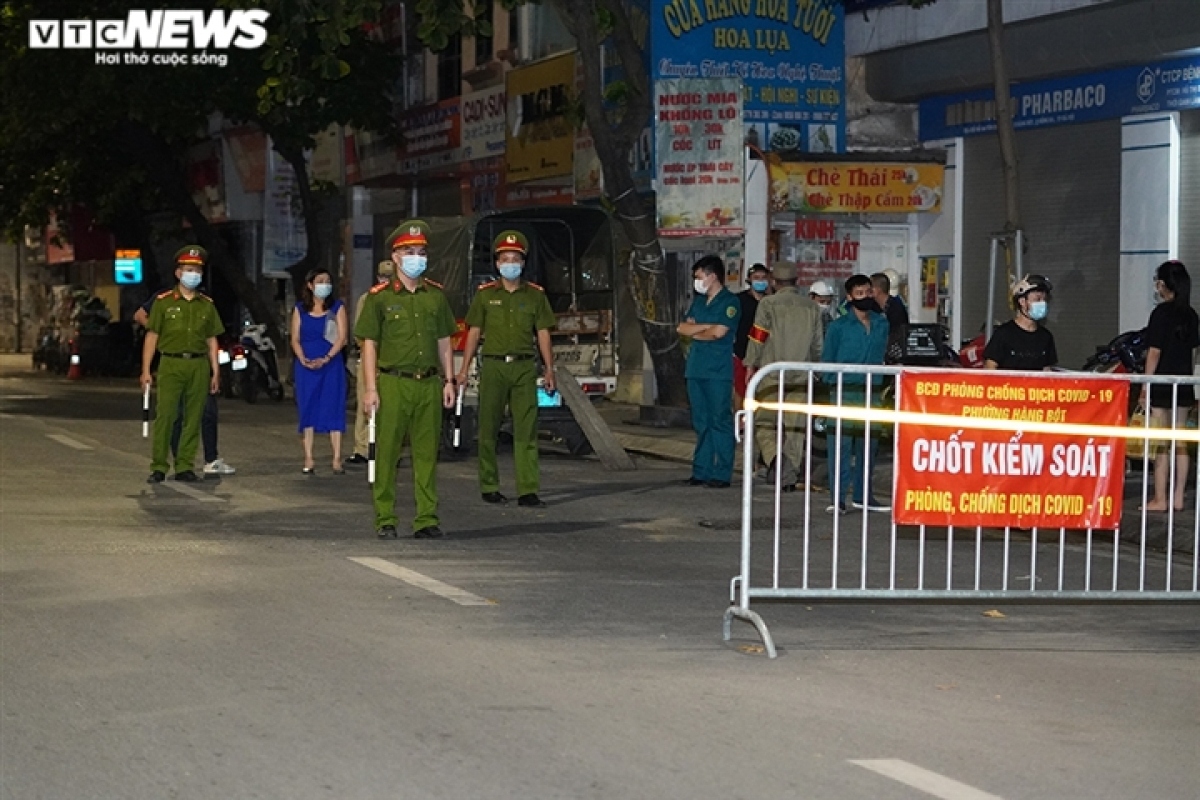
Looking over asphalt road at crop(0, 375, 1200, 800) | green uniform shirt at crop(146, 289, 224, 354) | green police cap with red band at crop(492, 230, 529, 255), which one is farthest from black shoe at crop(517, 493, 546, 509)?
green uniform shirt at crop(146, 289, 224, 354)

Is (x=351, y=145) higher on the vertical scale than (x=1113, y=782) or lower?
higher

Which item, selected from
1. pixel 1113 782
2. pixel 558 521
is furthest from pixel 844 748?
pixel 558 521

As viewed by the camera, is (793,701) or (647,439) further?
(647,439)

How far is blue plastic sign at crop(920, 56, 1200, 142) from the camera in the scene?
21.1 metres

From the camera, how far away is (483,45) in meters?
35.7

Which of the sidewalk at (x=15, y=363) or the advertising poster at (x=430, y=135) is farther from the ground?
the advertising poster at (x=430, y=135)

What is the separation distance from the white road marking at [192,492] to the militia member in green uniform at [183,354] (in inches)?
6.1

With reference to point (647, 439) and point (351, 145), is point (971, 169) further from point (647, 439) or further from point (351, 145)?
point (351, 145)

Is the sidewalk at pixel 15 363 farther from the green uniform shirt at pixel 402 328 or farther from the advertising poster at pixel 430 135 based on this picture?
the green uniform shirt at pixel 402 328

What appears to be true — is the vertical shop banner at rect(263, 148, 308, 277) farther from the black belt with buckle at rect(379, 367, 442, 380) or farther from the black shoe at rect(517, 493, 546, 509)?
the black belt with buckle at rect(379, 367, 442, 380)

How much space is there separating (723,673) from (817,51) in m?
18.3

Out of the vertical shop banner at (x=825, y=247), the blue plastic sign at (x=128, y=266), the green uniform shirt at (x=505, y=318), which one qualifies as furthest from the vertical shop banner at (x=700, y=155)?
the blue plastic sign at (x=128, y=266)

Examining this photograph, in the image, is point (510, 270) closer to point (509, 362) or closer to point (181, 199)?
point (509, 362)

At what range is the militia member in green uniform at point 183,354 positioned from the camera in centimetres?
1800
